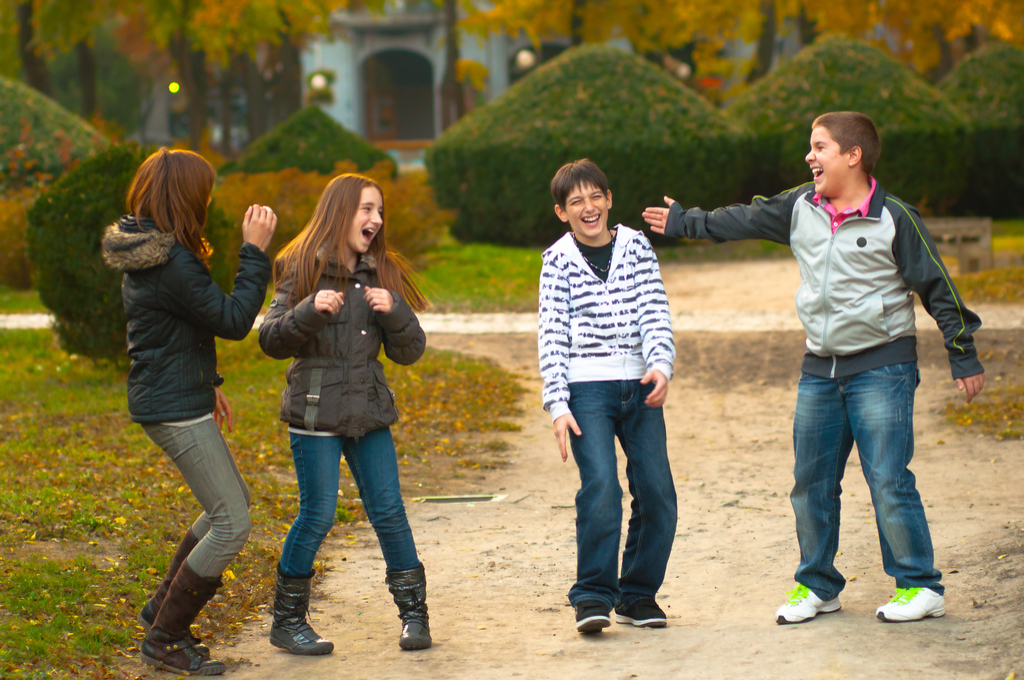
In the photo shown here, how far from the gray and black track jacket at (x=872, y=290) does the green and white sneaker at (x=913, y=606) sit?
0.81 metres

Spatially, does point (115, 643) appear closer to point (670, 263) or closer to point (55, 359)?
point (55, 359)

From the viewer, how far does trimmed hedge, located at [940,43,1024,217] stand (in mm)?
21953

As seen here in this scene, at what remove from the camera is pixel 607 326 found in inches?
163

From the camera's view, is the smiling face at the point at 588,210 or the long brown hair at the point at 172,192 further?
the smiling face at the point at 588,210

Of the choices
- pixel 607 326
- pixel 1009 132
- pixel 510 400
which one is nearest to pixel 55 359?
pixel 510 400

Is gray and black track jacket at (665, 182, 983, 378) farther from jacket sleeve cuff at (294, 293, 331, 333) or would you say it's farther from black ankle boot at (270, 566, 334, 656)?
black ankle boot at (270, 566, 334, 656)

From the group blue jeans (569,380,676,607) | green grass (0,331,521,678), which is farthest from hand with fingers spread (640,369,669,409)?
green grass (0,331,521,678)

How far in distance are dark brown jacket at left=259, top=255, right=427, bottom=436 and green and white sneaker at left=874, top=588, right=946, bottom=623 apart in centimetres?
196

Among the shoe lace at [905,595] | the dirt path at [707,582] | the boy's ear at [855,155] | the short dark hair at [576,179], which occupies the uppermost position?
the boy's ear at [855,155]

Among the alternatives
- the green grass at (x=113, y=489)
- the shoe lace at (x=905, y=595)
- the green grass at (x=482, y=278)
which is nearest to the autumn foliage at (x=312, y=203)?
the green grass at (x=482, y=278)

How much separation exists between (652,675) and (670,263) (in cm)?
1491

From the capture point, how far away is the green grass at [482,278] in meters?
14.1

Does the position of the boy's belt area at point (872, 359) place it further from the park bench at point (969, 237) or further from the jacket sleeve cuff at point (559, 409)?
the park bench at point (969, 237)

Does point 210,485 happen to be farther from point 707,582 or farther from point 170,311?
point 707,582
